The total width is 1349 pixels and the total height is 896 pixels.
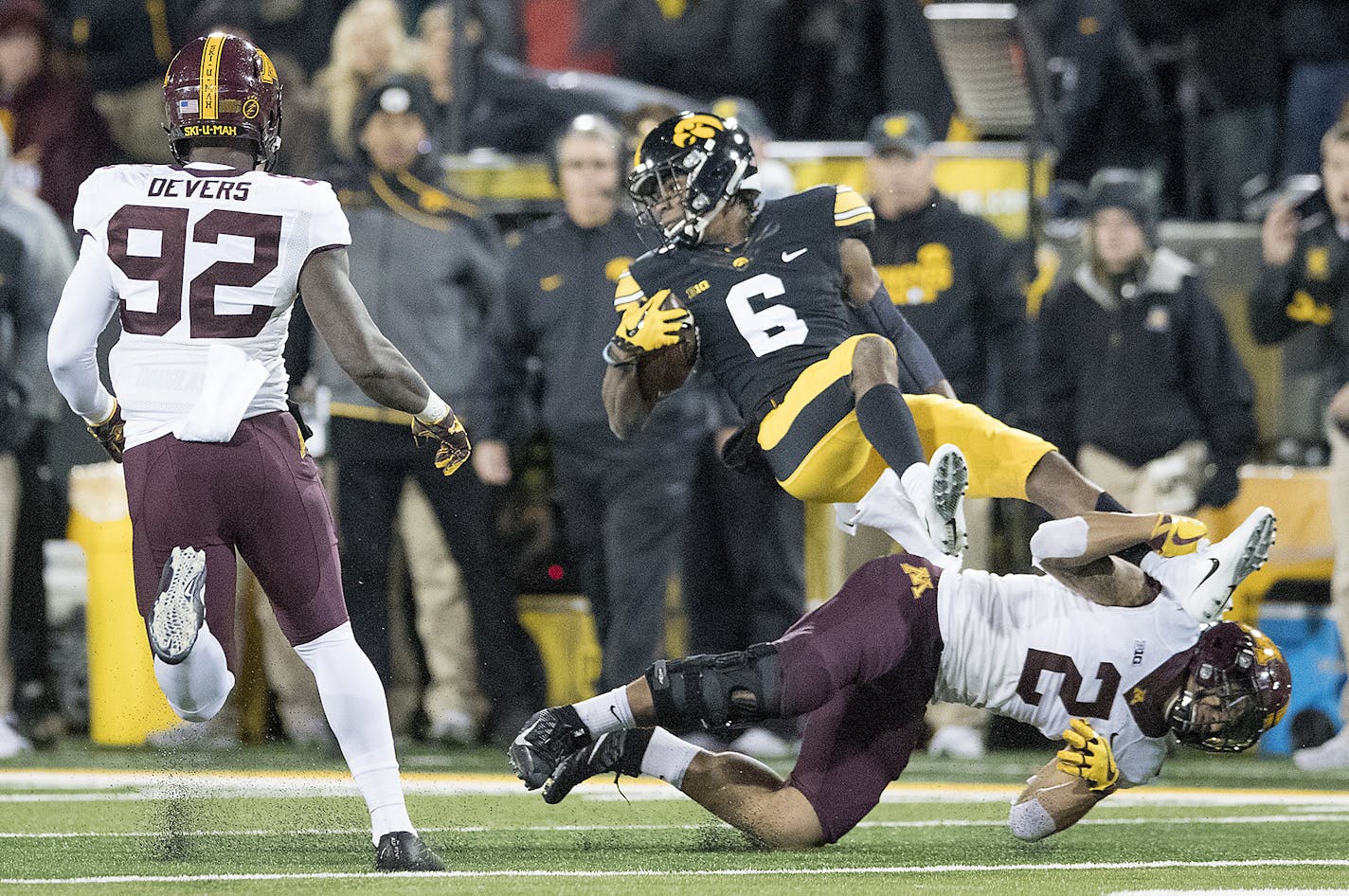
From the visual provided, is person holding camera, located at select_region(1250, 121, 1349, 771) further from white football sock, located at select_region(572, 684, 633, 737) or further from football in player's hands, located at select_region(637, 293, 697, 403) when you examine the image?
white football sock, located at select_region(572, 684, 633, 737)

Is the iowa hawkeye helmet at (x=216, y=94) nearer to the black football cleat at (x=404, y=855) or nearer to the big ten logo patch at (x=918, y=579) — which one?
the black football cleat at (x=404, y=855)

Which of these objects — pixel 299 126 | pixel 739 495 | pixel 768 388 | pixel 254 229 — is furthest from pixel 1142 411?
pixel 254 229

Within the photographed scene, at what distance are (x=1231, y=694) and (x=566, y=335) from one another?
3.56m

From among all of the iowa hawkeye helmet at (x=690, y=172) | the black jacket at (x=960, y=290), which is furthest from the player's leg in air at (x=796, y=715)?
the black jacket at (x=960, y=290)

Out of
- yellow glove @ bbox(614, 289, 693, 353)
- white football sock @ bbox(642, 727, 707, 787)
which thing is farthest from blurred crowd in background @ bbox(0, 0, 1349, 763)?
white football sock @ bbox(642, 727, 707, 787)

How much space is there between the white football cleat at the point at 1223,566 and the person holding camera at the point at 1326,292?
2.88 m

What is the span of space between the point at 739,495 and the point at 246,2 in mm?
3386

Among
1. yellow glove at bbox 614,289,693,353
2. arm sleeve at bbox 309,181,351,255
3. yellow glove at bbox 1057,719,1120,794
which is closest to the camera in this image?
arm sleeve at bbox 309,181,351,255

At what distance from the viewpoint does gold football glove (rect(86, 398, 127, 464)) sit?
4859 millimetres

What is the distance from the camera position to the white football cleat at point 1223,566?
4805mm

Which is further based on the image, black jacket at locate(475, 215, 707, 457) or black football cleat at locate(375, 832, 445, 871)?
black jacket at locate(475, 215, 707, 457)

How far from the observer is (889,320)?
5.78 m

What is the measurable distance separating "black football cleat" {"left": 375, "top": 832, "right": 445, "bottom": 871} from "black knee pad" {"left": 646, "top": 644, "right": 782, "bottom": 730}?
0.64 m

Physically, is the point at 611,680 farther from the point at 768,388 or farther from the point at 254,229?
the point at 254,229
